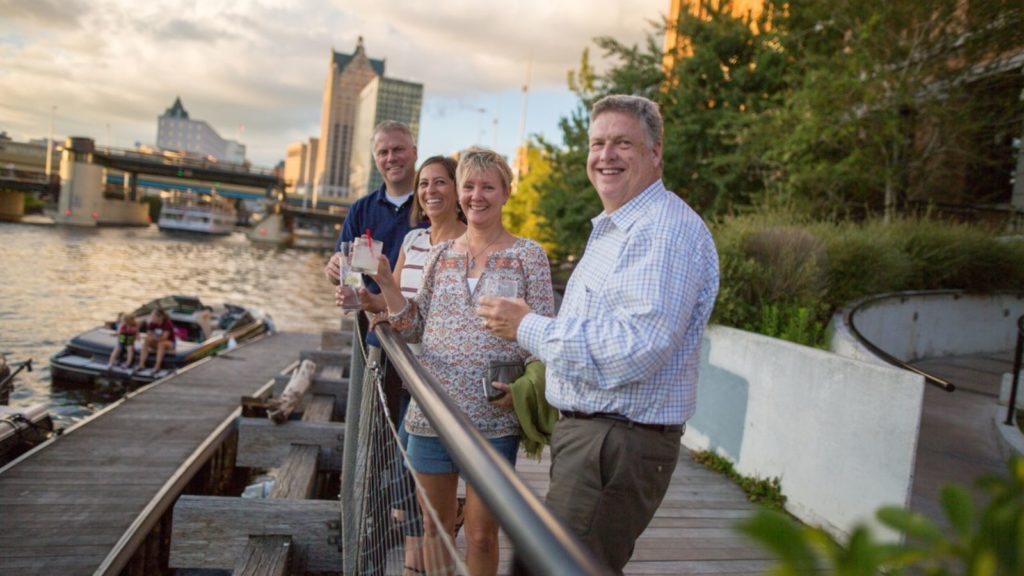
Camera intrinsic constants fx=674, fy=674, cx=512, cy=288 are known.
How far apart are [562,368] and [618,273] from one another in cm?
31

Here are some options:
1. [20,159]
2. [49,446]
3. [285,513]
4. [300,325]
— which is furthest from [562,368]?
[20,159]

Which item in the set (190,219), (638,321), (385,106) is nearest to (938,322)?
(638,321)

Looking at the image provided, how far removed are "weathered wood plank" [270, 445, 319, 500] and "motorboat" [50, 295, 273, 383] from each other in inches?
456

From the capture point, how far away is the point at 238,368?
14.0 metres

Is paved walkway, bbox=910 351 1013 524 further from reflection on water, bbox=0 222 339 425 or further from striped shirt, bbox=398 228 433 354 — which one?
reflection on water, bbox=0 222 339 425

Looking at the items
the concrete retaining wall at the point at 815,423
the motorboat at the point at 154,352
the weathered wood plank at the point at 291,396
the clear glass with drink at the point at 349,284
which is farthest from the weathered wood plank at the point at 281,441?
the motorboat at the point at 154,352

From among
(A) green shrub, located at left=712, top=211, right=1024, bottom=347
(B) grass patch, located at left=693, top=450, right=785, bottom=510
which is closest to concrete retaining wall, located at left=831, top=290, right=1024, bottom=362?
(A) green shrub, located at left=712, top=211, right=1024, bottom=347

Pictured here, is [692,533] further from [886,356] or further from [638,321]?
[638,321]

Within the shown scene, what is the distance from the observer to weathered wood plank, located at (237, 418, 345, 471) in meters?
5.42

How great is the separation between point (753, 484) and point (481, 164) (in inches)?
147

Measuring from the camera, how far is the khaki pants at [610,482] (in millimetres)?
1953

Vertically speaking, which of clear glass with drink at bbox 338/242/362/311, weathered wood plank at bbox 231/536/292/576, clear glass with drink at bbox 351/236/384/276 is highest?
clear glass with drink at bbox 351/236/384/276

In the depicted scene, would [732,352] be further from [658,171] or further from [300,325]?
[300,325]

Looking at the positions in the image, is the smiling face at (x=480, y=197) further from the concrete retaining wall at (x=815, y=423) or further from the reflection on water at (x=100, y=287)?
the reflection on water at (x=100, y=287)
